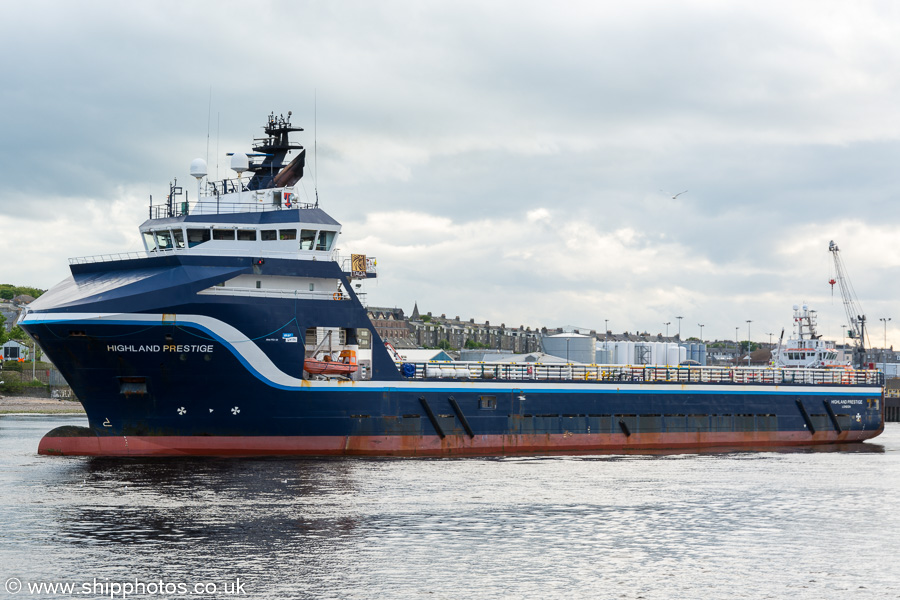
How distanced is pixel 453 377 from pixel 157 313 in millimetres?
15253

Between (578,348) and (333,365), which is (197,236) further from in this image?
(578,348)

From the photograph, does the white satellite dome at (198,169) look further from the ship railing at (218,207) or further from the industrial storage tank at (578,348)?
the industrial storage tank at (578,348)

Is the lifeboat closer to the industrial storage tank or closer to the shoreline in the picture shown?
the shoreline

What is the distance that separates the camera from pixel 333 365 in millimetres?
45750

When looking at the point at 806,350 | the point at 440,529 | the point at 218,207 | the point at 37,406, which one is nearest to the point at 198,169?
the point at 218,207

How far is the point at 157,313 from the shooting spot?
42.0 metres

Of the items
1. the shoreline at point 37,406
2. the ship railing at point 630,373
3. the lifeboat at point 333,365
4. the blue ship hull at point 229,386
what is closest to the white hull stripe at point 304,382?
the blue ship hull at point 229,386

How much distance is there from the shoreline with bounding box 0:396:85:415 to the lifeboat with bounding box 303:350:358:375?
209 ft

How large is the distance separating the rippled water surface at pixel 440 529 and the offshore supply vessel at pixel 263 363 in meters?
1.79

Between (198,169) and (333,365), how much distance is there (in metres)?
11.7

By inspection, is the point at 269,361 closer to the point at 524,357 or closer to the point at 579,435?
the point at 579,435


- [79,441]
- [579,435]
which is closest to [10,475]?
[79,441]

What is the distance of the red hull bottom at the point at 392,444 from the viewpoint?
144 feet

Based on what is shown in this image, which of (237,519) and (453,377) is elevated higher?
(453,377)
